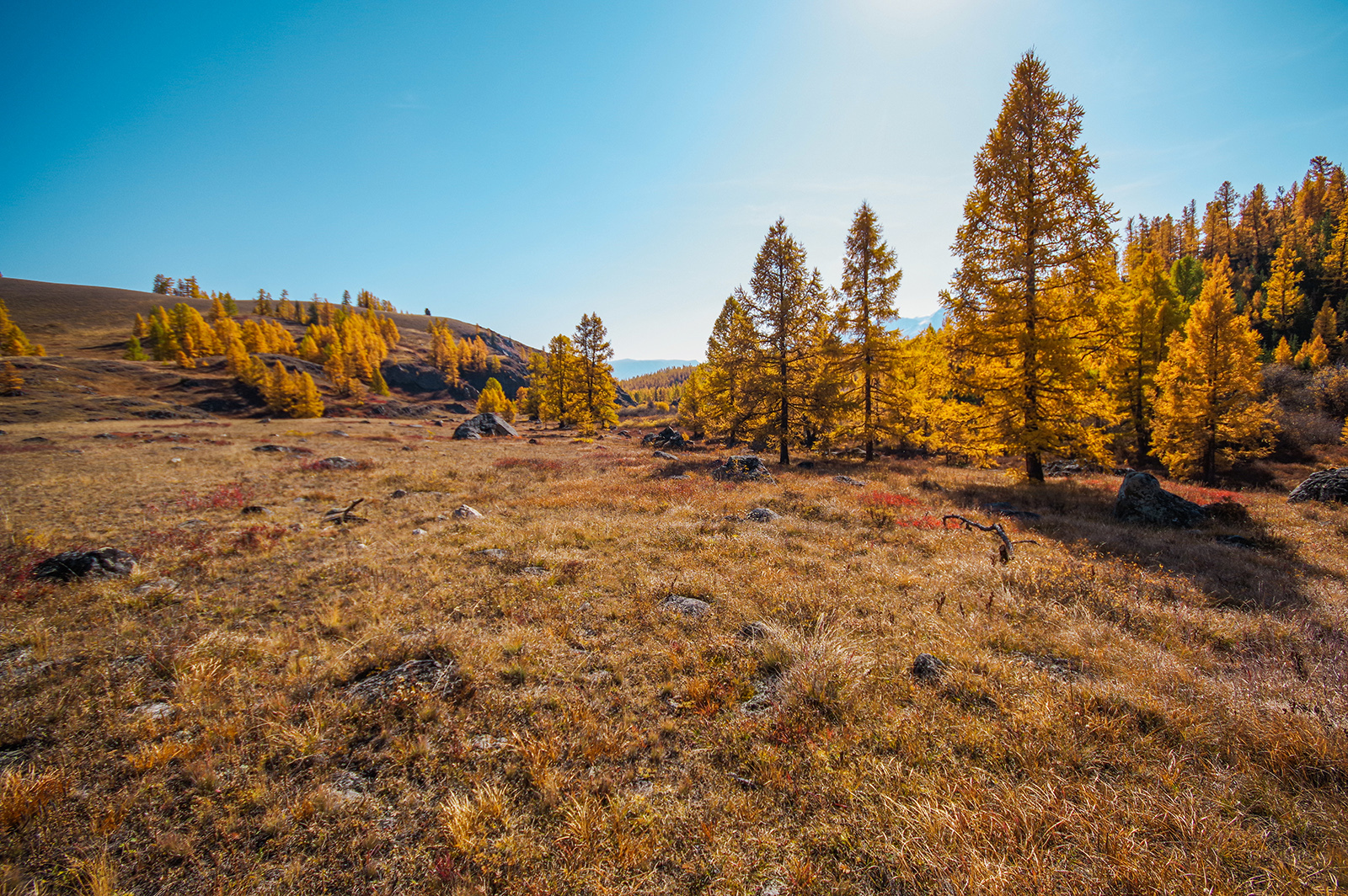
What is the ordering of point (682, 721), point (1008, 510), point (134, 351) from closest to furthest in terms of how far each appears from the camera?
1. point (682, 721)
2. point (1008, 510)
3. point (134, 351)

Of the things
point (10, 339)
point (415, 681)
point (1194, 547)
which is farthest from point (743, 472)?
point (10, 339)

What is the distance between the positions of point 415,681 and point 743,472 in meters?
15.1

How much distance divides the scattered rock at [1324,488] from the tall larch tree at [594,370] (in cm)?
3756

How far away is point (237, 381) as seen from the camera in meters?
71.8

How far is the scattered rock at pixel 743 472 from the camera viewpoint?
59.1 ft

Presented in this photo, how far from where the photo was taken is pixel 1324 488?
13.3 metres

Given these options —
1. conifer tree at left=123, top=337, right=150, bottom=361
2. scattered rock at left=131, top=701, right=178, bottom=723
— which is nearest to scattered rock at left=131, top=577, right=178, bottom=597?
scattered rock at left=131, top=701, right=178, bottom=723

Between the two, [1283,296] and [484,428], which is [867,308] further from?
[1283,296]

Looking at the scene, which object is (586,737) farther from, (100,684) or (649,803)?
(100,684)

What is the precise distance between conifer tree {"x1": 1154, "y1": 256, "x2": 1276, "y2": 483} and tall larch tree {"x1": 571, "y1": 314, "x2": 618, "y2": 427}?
3804 cm

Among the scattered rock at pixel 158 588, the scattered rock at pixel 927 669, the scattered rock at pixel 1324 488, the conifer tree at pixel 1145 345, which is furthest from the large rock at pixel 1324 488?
the scattered rock at pixel 158 588

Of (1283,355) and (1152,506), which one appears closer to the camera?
(1152,506)

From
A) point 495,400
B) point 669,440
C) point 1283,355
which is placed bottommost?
point 669,440

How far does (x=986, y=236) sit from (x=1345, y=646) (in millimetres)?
14873
